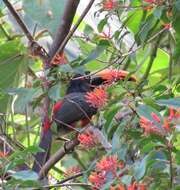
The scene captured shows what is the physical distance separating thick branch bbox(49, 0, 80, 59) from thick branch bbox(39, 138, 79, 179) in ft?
1.23

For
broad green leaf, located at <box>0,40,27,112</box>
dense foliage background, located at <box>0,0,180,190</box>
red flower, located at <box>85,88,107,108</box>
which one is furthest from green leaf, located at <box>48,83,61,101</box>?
broad green leaf, located at <box>0,40,27,112</box>

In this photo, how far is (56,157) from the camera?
2471 mm

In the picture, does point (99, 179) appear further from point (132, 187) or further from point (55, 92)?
point (55, 92)

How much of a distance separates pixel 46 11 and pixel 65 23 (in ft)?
0.25

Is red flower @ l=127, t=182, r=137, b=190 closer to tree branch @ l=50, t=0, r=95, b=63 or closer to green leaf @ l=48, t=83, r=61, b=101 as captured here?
green leaf @ l=48, t=83, r=61, b=101

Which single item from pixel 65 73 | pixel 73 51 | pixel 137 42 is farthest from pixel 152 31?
pixel 73 51

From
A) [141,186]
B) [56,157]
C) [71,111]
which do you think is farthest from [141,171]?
[71,111]

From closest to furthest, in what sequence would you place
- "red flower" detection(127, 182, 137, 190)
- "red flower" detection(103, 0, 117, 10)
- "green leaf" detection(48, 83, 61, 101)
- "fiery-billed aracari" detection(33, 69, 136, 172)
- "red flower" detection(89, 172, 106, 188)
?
"red flower" detection(127, 182, 137, 190) → "red flower" detection(89, 172, 106, 188) → "red flower" detection(103, 0, 117, 10) → "green leaf" detection(48, 83, 61, 101) → "fiery-billed aracari" detection(33, 69, 136, 172)

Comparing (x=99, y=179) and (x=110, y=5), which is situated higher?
(x=110, y=5)

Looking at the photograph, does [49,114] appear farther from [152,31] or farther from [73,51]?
[73,51]

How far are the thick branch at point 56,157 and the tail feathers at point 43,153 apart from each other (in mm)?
40

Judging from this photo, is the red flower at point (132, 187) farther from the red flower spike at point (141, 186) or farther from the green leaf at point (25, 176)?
the green leaf at point (25, 176)

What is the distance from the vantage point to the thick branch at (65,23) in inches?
89.0

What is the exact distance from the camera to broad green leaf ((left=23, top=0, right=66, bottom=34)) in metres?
2.24
